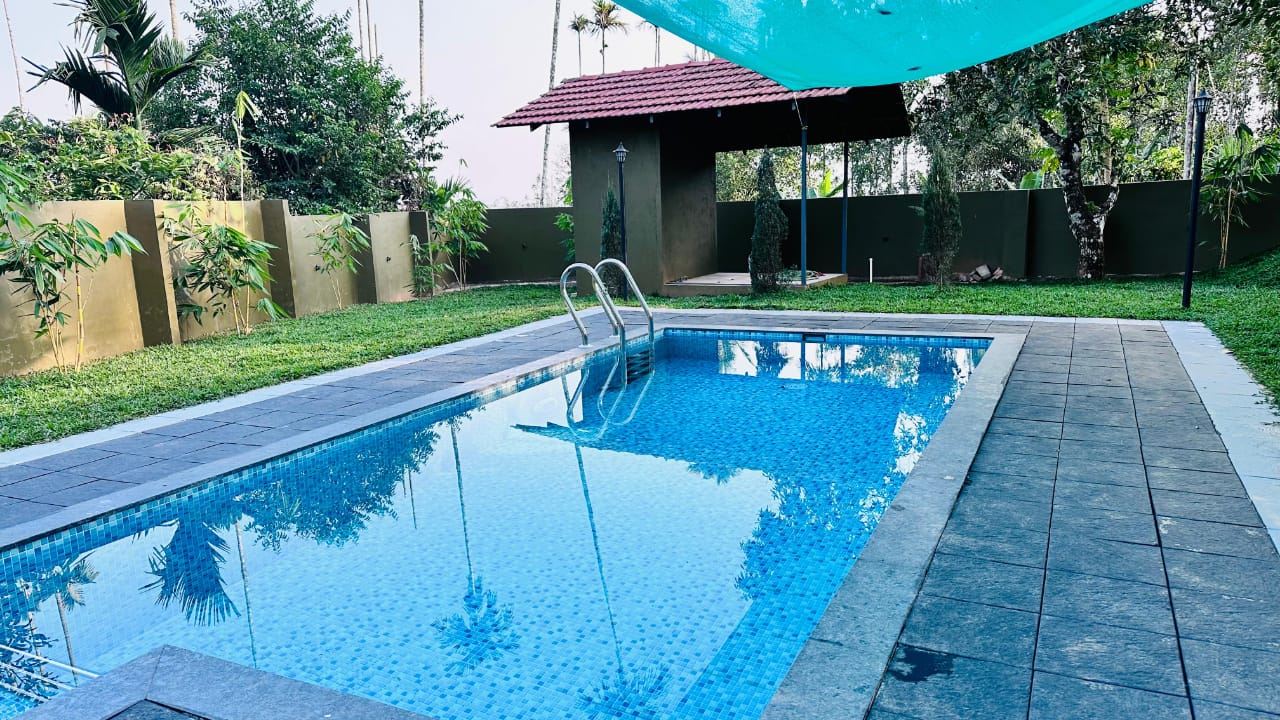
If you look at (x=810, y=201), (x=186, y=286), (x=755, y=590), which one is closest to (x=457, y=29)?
(x=810, y=201)

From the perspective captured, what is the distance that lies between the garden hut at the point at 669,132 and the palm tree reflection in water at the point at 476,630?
377 inches

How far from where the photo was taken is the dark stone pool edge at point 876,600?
227cm

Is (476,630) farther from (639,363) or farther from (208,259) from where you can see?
(208,259)

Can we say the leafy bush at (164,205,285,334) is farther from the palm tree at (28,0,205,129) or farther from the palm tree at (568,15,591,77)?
the palm tree at (568,15,591,77)

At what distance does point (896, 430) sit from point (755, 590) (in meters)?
2.56

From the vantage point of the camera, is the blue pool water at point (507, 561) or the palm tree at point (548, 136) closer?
the blue pool water at point (507, 561)

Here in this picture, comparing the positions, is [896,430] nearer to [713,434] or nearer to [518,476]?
[713,434]

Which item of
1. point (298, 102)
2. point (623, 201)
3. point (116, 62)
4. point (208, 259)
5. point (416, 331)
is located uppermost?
point (298, 102)

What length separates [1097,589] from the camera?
280 centimetres

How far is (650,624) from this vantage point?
3107 mm

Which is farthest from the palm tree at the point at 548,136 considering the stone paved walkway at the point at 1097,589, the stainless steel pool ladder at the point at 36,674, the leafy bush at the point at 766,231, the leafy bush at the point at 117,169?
the stainless steel pool ladder at the point at 36,674

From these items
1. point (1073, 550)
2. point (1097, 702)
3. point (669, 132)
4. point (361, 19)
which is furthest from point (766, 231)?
point (361, 19)

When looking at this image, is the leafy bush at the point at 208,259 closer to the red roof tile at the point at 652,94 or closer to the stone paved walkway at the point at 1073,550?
the stone paved walkway at the point at 1073,550

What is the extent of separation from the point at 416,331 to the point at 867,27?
6.37 metres
